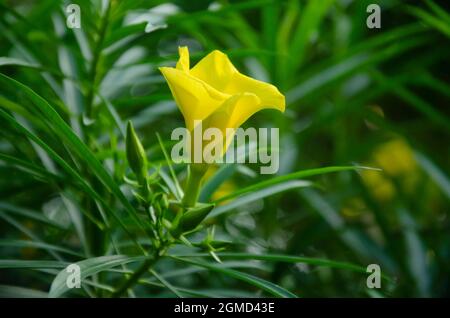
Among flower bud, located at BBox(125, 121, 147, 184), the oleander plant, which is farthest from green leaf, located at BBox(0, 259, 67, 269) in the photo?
flower bud, located at BBox(125, 121, 147, 184)

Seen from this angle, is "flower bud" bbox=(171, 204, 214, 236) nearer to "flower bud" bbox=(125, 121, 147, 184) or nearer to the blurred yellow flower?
"flower bud" bbox=(125, 121, 147, 184)

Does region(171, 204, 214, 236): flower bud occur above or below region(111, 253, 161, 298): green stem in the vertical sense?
above

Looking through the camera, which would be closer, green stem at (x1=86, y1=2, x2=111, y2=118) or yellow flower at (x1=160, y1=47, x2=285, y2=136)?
yellow flower at (x1=160, y1=47, x2=285, y2=136)

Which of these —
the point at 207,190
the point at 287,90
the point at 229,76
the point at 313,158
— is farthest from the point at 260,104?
the point at 313,158

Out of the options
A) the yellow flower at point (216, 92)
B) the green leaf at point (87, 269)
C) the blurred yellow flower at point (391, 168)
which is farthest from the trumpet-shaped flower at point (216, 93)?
the blurred yellow flower at point (391, 168)

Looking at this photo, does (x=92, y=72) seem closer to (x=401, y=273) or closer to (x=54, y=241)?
(x=54, y=241)

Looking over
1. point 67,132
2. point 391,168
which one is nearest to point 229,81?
point 67,132

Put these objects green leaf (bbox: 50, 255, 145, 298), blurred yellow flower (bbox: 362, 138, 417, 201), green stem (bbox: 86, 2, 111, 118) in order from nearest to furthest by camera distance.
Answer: green leaf (bbox: 50, 255, 145, 298)
green stem (bbox: 86, 2, 111, 118)
blurred yellow flower (bbox: 362, 138, 417, 201)
